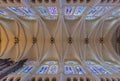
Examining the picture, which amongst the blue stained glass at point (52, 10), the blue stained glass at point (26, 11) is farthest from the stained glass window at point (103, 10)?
A: the blue stained glass at point (26, 11)

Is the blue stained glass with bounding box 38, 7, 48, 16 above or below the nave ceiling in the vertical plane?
above

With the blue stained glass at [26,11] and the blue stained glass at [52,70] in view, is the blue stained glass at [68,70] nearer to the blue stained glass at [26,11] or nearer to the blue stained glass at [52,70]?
the blue stained glass at [52,70]

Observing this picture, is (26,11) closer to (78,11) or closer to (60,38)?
(78,11)

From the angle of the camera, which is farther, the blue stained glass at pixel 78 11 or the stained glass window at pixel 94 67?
the blue stained glass at pixel 78 11

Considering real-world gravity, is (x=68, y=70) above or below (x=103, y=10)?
below

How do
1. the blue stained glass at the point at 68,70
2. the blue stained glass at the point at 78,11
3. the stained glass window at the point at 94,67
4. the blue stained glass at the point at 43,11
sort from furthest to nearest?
the blue stained glass at the point at 78,11 → the blue stained glass at the point at 43,11 → the stained glass window at the point at 94,67 → the blue stained glass at the point at 68,70

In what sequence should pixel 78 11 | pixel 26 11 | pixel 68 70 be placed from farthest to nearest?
pixel 78 11
pixel 26 11
pixel 68 70

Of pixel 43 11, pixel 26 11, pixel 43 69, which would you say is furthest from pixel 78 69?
pixel 26 11

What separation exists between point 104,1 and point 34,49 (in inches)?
332

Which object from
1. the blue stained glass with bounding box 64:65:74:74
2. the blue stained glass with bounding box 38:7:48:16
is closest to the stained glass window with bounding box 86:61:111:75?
the blue stained glass with bounding box 64:65:74:74

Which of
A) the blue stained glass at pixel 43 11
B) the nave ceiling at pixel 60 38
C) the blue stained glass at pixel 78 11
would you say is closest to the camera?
the blue stained glass at pixel 43 11

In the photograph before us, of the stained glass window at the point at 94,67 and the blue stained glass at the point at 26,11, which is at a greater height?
the blue stained glass at the point at 26,11

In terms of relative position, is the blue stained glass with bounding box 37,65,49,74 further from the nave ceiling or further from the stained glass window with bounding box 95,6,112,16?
Result: the stained glass window with bounding box 95,6,112,16

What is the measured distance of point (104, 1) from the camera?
15.2m
